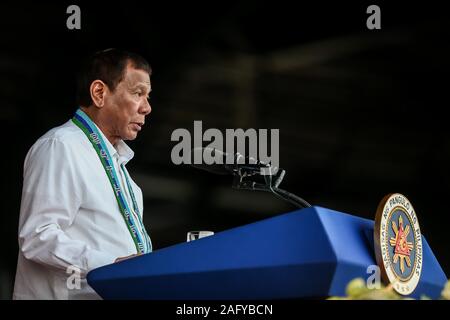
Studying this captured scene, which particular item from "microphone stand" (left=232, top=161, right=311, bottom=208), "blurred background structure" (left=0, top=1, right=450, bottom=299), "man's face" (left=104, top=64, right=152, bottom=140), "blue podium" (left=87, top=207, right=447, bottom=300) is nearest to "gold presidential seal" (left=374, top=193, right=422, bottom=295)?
"blue podium" (left=87, top=207, right=447, bottom=300)

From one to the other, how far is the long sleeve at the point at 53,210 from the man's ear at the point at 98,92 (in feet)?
0.97

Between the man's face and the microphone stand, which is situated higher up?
the man's face

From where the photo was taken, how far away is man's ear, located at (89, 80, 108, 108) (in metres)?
2.34

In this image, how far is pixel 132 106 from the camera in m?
2.34

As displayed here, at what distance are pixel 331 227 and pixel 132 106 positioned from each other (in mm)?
1036

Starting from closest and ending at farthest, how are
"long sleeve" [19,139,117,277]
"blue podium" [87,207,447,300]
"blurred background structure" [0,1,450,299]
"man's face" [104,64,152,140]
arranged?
"blue podium" [87,207,447,300] → "long sleeve" [19,139,117,277] → "man's face" [104,64,152,140] → "blurred background structure" [0,1,450,299]

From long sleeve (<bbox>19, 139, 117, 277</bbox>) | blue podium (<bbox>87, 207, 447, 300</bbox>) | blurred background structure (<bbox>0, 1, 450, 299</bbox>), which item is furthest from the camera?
blurred background structure (<bbox>0, 1, 450, 299</bbox>)

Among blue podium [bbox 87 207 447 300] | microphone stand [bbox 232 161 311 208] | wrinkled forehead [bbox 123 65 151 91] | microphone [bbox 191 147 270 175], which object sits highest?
wrinkled forehead [bbox 123 65 151 91]

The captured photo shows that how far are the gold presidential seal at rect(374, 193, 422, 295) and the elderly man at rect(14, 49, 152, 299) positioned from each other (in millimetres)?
596

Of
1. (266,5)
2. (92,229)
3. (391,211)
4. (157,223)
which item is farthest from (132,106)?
(157,223)

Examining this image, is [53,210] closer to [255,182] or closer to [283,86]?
[255,182]

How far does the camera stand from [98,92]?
2344 mm

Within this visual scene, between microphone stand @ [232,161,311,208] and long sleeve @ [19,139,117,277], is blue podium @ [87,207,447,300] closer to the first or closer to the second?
long sleeve @ [19,139,117,277]
